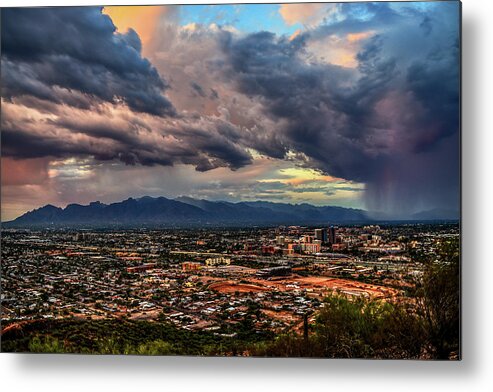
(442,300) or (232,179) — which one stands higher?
(232,179)

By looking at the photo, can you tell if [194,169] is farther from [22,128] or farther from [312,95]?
[22,128]

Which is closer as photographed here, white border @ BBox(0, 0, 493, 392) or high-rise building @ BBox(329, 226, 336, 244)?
white border @ BBox(0, 0, 493, 392)

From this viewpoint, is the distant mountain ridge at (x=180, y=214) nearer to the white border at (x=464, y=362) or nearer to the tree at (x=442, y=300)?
the tree at (x=442, y=300)

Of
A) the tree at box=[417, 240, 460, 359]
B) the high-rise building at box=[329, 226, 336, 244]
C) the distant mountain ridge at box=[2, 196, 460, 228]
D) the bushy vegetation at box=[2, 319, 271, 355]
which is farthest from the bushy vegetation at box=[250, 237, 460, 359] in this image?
the distant mountain ridge at box=[2, 196, 460, 228]

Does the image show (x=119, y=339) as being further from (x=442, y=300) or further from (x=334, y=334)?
(x=442, y=300)

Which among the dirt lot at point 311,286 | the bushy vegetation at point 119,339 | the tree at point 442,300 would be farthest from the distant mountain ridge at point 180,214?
the bushy vegetation at point 119,339

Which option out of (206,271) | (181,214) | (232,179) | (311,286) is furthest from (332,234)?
(181,214)

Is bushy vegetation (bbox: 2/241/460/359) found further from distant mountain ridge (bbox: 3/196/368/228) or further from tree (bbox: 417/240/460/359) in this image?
distant mountain ridge (bbox: 3/196/368/228)
